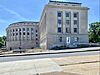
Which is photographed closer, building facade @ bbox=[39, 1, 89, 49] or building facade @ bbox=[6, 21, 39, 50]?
building facade @ bbox=[39, 1, 89, 49]

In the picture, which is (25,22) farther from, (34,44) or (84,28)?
(84,28)

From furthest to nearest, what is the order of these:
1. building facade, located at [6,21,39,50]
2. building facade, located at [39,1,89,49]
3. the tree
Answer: building facade, located at [6,21,39,50]
the tree
building facade, located at [39,1,89,49]

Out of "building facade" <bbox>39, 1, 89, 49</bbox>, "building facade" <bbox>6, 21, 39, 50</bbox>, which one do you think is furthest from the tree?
"building facade" <bbox>6, 21, 39, 50</bbox>

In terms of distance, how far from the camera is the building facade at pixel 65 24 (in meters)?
57.2

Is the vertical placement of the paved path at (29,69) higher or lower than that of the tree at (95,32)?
lower

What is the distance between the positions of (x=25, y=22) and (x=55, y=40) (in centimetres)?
5818

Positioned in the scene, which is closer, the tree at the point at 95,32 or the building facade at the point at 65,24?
the building facade at the point at 65,24

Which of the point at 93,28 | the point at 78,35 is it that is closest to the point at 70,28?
the point at 78,35

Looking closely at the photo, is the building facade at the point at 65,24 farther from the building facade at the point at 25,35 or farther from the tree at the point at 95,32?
the building facade at the point at 25,35

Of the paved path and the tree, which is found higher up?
the tree

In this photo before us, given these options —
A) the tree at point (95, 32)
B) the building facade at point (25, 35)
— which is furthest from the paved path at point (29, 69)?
the building facade at point (25, 35)

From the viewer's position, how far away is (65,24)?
59.2 metres

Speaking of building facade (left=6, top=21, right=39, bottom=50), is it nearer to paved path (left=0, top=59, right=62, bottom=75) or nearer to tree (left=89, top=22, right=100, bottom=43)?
tree (left=89, top=22, right=100, bottom=43)

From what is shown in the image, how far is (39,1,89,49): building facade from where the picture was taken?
188 feet
